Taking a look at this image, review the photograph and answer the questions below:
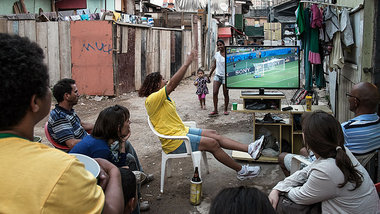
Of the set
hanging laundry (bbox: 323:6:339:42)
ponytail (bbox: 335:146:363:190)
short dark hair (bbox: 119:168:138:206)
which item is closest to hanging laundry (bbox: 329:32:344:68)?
hanging laundry (bbox: 323:6:339:42)

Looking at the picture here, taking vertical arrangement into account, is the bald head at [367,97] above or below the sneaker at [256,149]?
above

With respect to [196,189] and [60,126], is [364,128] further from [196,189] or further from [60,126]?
[60,126]


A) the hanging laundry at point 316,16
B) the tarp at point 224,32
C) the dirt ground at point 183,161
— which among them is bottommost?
the dirt ground at point 183,161

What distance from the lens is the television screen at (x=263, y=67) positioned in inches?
196

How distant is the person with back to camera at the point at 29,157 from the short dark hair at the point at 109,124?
161cm

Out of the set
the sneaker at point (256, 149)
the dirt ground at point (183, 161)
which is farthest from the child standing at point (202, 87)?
the sneaker at point (256, 149)

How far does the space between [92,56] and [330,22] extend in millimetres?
7221

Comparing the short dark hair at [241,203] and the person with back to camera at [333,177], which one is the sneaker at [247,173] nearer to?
the person with back to camera at [333,177]

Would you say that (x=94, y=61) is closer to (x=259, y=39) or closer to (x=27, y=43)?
(x=27, y=43)

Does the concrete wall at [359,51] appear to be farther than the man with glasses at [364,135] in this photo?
Yes

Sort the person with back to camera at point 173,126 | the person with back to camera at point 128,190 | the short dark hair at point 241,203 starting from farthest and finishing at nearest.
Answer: the person with back to camera at point 173,126
the person with back to camera at point 128,190
the short dark hair at point 241,203

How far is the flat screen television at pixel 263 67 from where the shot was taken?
499cm

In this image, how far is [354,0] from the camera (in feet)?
14.8

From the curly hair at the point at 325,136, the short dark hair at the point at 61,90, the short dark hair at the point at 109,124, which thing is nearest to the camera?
the curly hair at the point at 325,136
